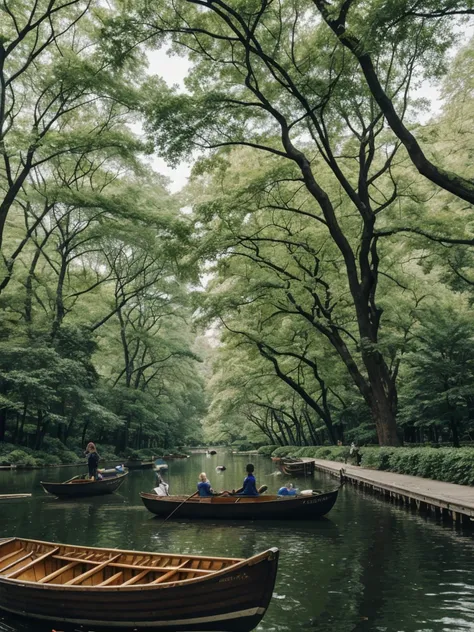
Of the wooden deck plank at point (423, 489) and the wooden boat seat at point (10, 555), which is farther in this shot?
the wooden deck plank at point (423, 489)

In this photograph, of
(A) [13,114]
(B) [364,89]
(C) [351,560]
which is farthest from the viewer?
(A) [13,114]

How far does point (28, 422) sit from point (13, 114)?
23.1 metres

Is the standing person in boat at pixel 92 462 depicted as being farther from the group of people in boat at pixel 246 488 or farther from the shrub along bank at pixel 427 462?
the shrub along bank at pixel 427 462

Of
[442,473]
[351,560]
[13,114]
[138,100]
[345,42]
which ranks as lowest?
[351,560]

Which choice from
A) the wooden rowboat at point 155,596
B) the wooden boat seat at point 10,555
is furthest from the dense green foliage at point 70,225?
the wooden rowboat at point 155,596

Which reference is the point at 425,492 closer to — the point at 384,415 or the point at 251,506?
the point at 251,506

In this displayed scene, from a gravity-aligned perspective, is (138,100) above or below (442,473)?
above

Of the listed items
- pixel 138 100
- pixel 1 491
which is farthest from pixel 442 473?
pixel 138 100

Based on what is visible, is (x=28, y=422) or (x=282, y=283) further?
(x=28, y=422)

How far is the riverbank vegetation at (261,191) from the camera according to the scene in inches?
627

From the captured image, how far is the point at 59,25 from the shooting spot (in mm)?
21500

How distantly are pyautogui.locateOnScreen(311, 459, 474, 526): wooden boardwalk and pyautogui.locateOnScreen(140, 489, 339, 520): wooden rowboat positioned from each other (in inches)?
98.9

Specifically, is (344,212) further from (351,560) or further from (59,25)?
(351,560)

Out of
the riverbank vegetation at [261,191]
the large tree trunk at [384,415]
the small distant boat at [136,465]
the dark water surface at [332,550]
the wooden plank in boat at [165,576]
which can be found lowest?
the dark water surface at [332,550]
